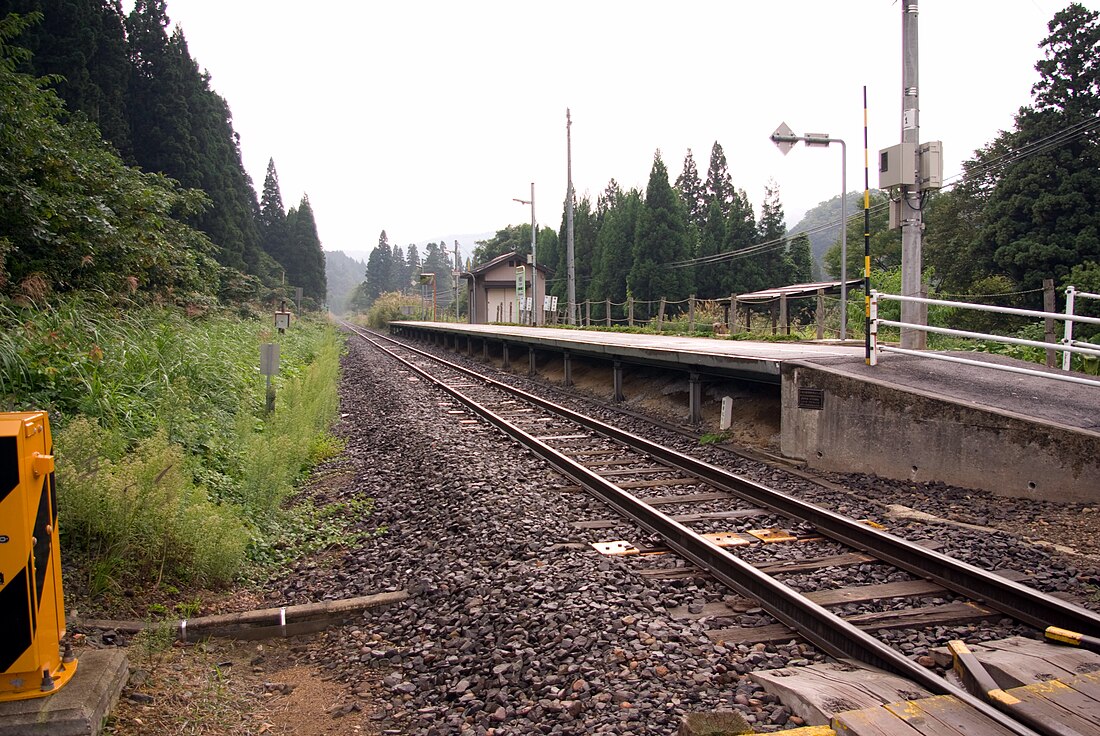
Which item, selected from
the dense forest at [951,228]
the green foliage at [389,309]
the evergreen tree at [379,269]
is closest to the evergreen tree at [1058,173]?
the dense forest at [951,228]

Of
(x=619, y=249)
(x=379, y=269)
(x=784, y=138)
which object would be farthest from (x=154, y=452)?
(x=379, y=269)

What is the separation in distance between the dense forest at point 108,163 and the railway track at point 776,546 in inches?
255

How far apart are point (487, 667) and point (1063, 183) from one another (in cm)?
3087

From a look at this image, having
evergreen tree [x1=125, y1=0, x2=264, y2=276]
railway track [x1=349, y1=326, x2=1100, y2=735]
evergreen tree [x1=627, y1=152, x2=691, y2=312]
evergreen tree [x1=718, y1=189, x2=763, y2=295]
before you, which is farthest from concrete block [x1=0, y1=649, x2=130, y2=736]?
evergreen tree [x1=718, y1=189, x2=763, y2=295]

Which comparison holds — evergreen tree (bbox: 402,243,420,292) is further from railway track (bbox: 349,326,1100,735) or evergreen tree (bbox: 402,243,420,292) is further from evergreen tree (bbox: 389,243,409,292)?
railway track (bbox: 349,326,1100,735)

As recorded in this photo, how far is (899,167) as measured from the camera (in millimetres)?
8164

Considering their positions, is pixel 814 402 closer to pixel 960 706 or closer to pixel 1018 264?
pixel 960 706

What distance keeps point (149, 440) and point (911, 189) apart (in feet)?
26.4

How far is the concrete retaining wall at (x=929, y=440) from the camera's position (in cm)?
506

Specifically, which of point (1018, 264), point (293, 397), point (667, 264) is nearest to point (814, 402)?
point (293, 397)

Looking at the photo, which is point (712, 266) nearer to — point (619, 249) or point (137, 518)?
point (619, 249)

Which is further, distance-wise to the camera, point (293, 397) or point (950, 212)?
point (950, 212)

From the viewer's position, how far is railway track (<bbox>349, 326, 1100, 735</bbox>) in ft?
10.6

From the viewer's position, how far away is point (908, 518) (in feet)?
16.6
